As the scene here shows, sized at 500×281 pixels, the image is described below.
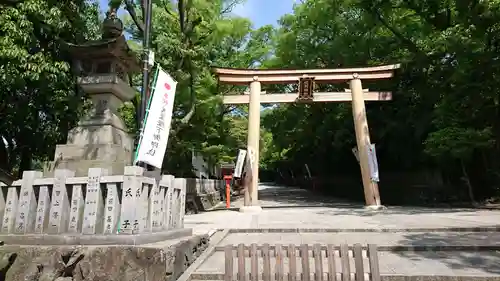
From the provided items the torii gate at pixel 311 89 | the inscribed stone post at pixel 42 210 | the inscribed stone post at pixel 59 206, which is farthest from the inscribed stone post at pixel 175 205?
the torii gate at pixel 311 89

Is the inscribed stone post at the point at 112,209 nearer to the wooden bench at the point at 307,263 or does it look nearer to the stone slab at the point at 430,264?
the stone slab at the point at 430,264

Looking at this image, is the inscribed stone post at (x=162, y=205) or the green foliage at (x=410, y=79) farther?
the green foliage at (x=410, y=79)

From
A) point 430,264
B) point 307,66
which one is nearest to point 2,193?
point 430,264

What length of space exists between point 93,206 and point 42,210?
0.81 metres

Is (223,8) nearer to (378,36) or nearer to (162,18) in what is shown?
(162,18)

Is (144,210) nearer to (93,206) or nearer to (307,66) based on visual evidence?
(93,206)

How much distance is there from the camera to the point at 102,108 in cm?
659

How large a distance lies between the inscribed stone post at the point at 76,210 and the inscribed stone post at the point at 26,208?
1.97ft

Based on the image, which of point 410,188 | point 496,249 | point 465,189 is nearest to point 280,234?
point 496,249

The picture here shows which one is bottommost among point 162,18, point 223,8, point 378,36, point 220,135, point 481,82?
point 220,135

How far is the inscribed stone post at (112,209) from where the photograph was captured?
4.59m

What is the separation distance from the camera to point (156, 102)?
626cm

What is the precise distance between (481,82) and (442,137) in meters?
2.74

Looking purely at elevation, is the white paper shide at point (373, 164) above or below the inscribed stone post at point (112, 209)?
above
